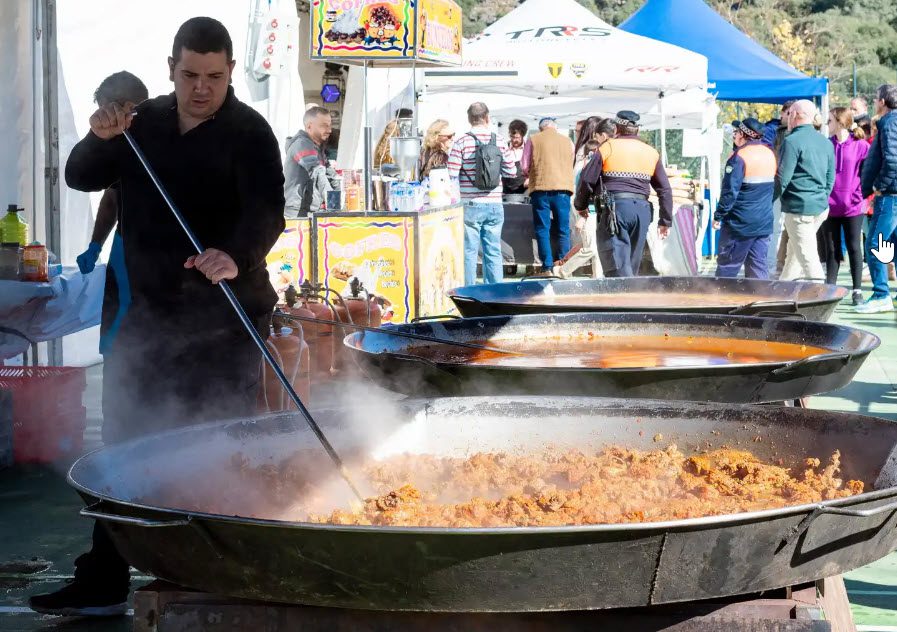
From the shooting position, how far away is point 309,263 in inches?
347

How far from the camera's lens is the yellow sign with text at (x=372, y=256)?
884cm

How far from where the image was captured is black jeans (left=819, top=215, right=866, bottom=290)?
11734 mm

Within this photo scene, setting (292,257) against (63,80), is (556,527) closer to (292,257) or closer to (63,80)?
(63,80)

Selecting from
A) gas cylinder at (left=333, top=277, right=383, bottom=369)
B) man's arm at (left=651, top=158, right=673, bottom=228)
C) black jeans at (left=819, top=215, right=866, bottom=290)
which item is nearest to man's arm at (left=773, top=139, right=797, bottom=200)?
black jeans at (left=819, top=215, right=866, bottom=290)

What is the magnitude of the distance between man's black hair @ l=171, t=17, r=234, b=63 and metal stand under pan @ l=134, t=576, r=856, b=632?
1.71 m

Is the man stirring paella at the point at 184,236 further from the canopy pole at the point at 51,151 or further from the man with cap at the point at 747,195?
the man with cap at the point at 747,195

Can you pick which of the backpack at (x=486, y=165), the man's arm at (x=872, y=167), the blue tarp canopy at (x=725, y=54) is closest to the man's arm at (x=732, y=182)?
the man's arm at (x=872, y=167)

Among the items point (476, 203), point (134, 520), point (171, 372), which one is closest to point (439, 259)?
point (476, 203)

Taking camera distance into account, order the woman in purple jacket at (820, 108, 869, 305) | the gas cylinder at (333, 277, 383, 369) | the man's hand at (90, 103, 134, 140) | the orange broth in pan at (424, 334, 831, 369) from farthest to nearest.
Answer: the woman in purple jacket at (820, 108, 869, 305) → the gas cylinder at (333, 277, 383, 369) → the orange broth in pan at (424, 334, 831, 369) → the man's hand at (90, 103, 134, 140)

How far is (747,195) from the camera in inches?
401

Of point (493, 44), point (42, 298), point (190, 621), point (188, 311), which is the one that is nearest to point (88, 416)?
point (42, 298)

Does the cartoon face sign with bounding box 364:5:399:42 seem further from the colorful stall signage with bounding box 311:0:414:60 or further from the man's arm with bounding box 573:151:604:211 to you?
the man's arm with bounding box 573:151:604:211

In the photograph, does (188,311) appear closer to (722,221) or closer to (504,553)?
(504,553)

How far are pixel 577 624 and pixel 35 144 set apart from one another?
6.01 m
